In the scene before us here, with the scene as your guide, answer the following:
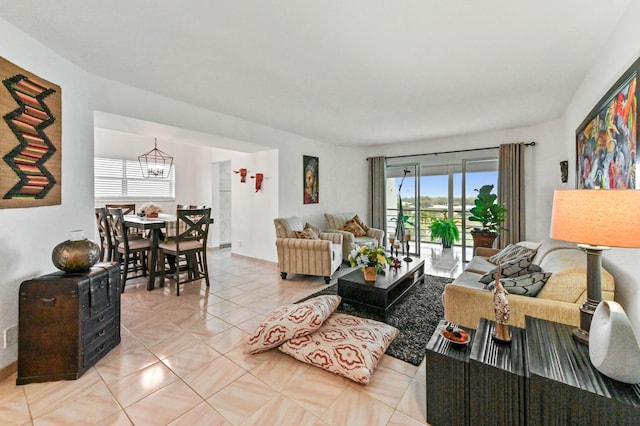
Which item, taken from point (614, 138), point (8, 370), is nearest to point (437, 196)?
point (614, 138)

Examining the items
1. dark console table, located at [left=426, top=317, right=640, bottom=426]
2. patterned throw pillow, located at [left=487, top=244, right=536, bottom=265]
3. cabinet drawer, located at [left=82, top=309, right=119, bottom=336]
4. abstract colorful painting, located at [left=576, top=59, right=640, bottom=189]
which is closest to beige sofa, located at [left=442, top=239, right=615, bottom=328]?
dark console table, located at [left=426, top=317, right=640, bottom=426]

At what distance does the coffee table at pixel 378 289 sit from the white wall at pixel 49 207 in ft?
8.91

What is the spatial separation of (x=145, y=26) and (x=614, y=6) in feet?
10.6

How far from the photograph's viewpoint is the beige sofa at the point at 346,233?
507 centimetres

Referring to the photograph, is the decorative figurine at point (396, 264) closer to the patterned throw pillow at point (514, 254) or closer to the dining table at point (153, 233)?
the patterned throw pillow at point (514, 254)

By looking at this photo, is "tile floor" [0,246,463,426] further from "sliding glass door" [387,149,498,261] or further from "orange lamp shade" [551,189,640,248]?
"sliding glass door" [387,149,498,261]

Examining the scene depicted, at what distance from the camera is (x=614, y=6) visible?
180 cm

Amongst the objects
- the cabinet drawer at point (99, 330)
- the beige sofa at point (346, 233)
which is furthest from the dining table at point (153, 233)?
the beige sofa at point (346, 233)

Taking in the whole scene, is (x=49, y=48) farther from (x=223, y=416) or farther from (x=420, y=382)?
(x=420, y=382)

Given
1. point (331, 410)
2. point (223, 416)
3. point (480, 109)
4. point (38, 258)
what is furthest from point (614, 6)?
point (38, 258)

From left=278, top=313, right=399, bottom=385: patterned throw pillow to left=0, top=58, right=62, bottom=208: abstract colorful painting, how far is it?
2.30 m

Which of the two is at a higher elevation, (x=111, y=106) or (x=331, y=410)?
(x=111, y=106)

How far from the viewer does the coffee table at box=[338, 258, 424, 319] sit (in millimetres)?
2830

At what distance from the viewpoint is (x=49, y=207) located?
7.57ft
